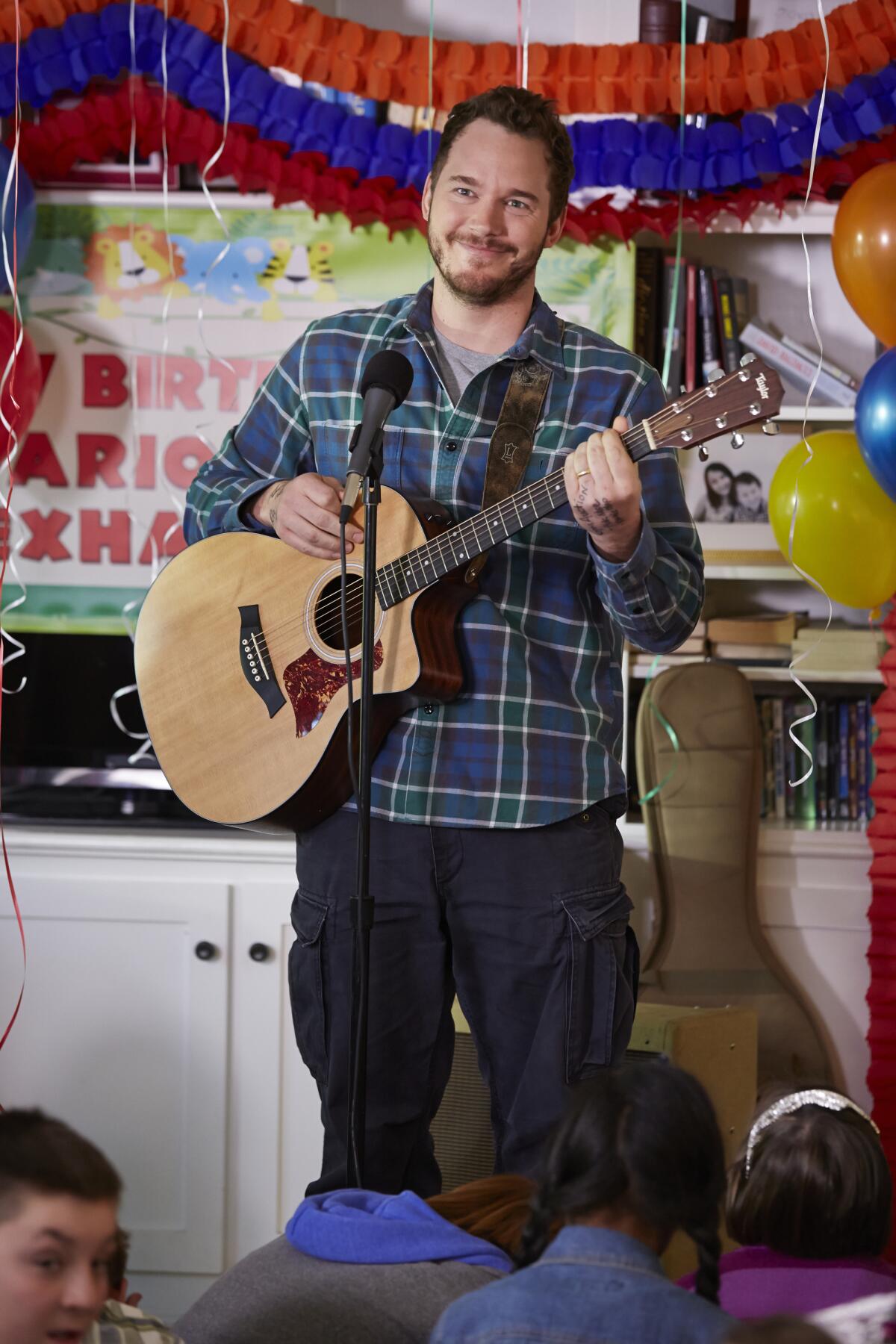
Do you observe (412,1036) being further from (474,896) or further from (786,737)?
(786,737)

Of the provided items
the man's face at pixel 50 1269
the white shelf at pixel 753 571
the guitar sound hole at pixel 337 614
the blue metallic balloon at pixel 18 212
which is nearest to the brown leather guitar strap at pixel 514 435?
the guitar sound hole at pixel 337 614

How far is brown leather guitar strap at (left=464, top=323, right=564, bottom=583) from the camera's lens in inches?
67.6

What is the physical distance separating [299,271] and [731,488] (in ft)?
3.08

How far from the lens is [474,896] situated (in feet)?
5.43

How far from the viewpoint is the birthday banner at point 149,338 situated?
276 centimetres

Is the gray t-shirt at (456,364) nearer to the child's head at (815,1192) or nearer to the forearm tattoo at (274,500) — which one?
the forearm tattoo at (274,500)

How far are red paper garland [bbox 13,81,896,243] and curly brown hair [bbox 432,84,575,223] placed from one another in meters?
0.84

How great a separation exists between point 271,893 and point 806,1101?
137 cm

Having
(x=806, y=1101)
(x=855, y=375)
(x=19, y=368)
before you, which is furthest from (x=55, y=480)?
(x=806, y=1101)

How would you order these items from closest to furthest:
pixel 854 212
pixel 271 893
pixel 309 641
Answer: pixel 309 641
pixel 854 212
pixel 271 893

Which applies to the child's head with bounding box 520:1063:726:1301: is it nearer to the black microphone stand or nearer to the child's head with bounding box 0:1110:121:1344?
the child's head with bounding box 0:1110:121:1344

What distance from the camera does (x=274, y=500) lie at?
1802mm

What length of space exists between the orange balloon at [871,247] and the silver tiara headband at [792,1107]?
1.38m

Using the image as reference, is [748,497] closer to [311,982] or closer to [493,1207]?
[311,982]
